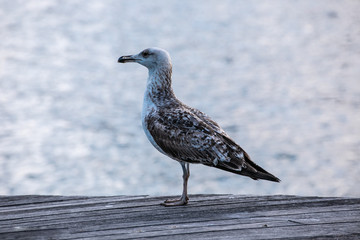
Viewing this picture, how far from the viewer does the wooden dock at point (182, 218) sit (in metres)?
5.15

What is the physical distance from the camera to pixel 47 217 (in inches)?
229

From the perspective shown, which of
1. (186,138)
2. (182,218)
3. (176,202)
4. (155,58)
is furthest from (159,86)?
(182,218)

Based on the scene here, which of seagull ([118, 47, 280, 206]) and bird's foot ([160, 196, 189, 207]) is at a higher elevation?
seagull ([118, 47, 280, 206])

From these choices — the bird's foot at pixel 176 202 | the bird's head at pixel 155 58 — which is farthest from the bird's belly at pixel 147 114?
the bird's foot at pixel 176 202

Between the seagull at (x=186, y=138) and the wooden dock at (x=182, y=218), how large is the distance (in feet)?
0.93

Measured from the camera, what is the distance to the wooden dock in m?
5.15

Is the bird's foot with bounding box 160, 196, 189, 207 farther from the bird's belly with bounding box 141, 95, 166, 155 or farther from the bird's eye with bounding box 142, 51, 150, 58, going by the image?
the bird's eye with bounding box 142, 51, 150, 58

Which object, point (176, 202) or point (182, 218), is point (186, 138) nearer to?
point (176, 202)

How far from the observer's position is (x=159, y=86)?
6.64 metres

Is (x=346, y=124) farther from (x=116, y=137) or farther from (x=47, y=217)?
(x=47, y=217)

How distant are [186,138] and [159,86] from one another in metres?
0.69

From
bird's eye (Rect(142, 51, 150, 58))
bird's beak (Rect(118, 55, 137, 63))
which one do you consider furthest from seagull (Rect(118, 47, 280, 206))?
bird's beak (Rect(118, 55, 137, 63))

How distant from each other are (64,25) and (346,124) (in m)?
12.2

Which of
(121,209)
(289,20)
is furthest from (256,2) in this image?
(121,209)
